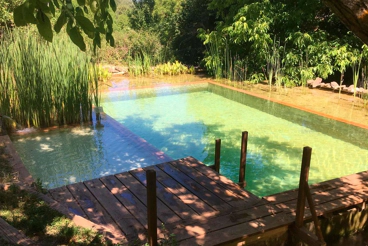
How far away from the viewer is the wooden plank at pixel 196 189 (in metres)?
2.69

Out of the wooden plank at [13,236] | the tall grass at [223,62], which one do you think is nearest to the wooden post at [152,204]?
the wooden plank at [13,236]

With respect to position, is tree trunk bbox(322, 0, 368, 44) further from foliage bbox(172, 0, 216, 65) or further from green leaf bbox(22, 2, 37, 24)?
foliage bbox(172, 0, 216, 65)

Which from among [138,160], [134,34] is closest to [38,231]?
[138,160]

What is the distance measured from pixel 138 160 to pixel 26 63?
6.91ft

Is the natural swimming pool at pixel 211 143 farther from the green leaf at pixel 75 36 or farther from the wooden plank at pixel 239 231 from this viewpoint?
the green leaf at pixel 75 36

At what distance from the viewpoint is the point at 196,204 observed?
2715mm

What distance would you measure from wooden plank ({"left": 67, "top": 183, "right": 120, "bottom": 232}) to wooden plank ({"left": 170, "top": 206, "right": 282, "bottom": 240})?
0.43 metres

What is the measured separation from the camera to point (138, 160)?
4.28m

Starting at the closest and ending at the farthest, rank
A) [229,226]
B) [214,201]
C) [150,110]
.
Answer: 1. [229,226]
2. [214,201]
3. [150,110]

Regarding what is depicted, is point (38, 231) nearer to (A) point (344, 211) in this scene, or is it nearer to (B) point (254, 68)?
(A) point (344, 211)

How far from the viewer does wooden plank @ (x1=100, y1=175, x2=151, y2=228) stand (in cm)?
254

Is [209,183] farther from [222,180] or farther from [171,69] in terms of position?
[171,69]

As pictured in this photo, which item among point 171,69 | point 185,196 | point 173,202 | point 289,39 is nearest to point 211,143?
point 185,196

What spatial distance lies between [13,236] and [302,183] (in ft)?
5.88
